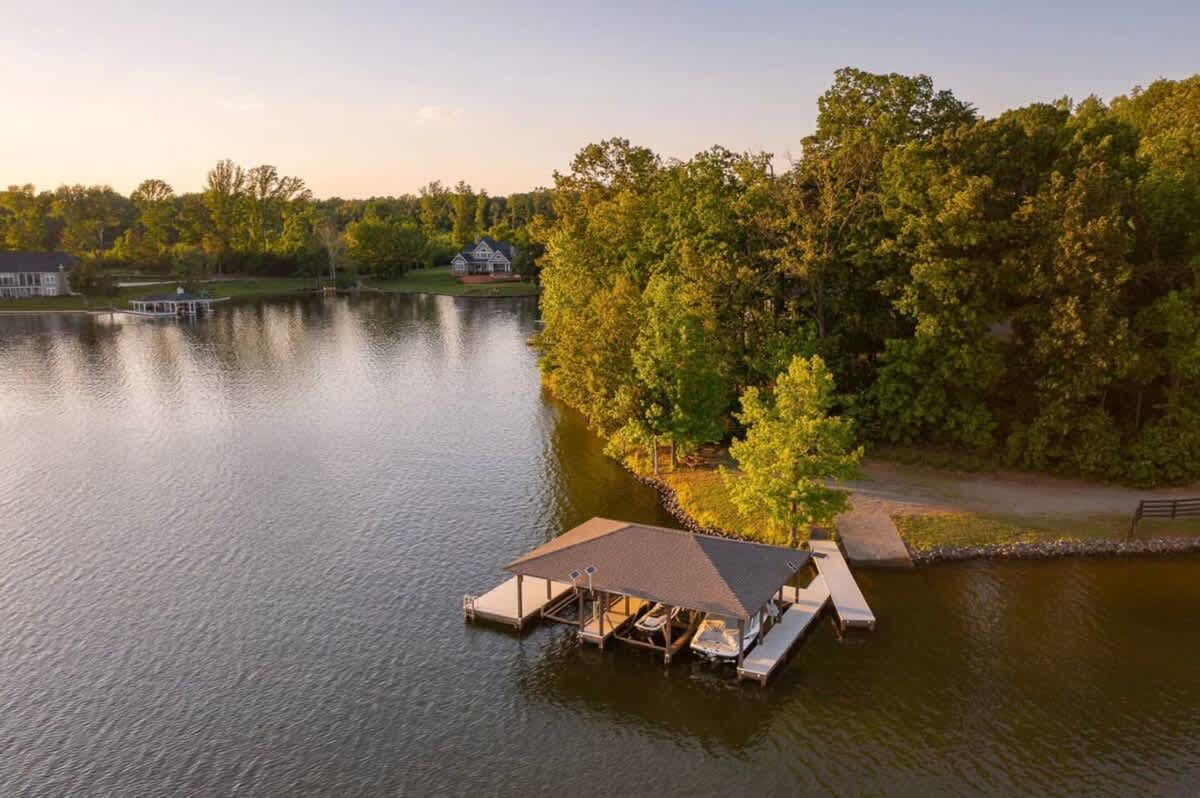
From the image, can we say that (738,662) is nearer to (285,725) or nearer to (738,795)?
(738,795)

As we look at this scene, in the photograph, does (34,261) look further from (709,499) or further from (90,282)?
(709,499)

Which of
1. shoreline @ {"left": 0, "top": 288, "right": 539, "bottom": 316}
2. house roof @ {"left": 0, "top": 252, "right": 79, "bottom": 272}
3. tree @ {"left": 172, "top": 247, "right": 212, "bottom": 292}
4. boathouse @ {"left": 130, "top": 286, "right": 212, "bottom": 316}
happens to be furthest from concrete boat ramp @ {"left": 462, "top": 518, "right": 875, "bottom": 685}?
house roof @ {"left": 0, "top": 252, "right": 79, "bottom": 272}

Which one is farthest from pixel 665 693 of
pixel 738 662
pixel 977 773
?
pixel 977 773

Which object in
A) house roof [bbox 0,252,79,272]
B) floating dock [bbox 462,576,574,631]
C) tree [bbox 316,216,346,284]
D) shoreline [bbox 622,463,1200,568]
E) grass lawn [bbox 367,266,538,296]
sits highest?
tree [bbox 316,216,346,284]

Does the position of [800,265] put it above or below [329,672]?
above

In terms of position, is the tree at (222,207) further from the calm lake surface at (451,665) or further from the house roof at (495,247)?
the calm lake surface at (451,665)

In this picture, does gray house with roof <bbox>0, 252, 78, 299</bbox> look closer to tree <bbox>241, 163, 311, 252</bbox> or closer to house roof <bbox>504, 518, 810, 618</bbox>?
tree <bbox>241, 163, 311, 252</bbox>

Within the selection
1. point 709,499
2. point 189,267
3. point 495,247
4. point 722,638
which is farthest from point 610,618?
point 495,247
